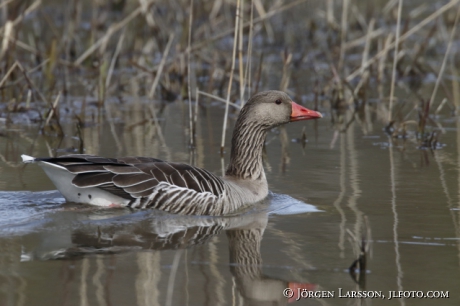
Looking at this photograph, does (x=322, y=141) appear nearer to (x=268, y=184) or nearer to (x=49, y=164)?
(x=268, y=184)

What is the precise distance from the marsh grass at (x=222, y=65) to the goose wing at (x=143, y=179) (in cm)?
225

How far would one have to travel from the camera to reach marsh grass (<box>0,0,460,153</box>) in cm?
1105

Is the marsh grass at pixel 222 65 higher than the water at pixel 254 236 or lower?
higher

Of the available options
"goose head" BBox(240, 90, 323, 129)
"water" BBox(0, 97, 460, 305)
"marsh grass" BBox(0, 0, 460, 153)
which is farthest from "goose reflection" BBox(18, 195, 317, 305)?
"marsh grass" BBox(0, 0, 460, 153)

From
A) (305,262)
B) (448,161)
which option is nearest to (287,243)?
(305,262)

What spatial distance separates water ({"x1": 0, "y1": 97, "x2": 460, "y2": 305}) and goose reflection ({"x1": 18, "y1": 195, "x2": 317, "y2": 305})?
1cm

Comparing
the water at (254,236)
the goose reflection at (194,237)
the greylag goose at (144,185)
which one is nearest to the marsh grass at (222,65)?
the water at (254,236)

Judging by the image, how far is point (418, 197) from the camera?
783 cm

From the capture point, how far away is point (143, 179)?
7.07 m

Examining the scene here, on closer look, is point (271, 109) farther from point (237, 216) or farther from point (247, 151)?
point (237, 216)

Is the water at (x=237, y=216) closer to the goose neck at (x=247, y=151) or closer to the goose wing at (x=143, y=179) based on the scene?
the goose wing at (x=143, y=179)

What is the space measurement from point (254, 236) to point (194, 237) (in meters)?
0.51

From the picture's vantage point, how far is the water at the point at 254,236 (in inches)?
196

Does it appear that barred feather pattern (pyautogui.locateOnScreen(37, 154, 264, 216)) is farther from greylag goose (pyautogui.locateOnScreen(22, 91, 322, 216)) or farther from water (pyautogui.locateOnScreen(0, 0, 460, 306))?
water (pyautogui.locateOnScreen(0, 0, 460, 306))
